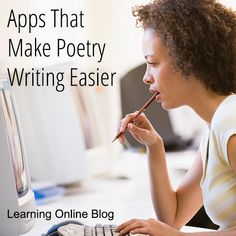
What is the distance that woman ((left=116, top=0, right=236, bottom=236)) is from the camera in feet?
2.70

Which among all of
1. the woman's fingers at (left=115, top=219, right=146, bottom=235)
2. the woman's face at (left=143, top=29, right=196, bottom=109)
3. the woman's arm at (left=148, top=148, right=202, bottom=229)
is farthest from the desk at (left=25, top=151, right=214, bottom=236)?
the woman's face at (left=143, top=29, right=196, bottom=109)

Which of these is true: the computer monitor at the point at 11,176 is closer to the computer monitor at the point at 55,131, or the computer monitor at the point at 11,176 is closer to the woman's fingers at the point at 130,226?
the woman's fingers at the point at 130,226

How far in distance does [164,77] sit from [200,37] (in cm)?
10

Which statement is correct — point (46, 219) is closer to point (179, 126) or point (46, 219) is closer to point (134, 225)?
point (134, 225)

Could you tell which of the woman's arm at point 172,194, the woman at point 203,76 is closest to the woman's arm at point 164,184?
the woman's arm at point 172,194

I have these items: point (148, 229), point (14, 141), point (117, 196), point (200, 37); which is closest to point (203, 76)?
point (200, 37)

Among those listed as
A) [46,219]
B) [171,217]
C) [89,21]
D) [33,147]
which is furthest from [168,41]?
[89,21]

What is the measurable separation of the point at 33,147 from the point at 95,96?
1.28 feet

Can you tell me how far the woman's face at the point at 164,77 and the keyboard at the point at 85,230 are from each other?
10.5 inches

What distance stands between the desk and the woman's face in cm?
35

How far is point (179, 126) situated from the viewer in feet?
9.40

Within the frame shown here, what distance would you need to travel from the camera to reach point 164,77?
89 centimetres

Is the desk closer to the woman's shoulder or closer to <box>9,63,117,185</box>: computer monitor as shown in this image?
<box>9,63,117,185</box>: computer monitor

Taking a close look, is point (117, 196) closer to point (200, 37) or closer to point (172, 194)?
point (172, 194)
